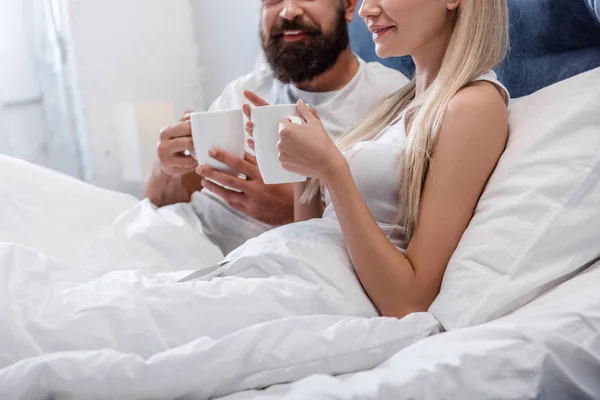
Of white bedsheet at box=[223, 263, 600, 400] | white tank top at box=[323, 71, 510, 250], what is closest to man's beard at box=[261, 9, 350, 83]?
white tank top at box=[323, 71, 510, 250]

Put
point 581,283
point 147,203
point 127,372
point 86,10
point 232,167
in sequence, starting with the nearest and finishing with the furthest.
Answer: point 127,372
point 581,283
point 232,167
point 147,203
point 86,10

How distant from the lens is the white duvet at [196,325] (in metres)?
0.60

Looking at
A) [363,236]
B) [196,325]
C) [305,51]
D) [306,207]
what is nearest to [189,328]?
[196,325]

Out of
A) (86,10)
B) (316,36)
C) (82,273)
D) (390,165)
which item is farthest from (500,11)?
(86,10)

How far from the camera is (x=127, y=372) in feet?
1.96

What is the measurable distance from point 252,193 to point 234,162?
0.17 m

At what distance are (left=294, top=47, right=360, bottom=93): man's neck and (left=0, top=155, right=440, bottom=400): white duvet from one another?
2.05 ft

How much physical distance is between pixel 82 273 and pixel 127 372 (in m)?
0.32

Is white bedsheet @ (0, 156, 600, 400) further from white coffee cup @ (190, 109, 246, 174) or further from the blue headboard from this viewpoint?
the blue headboard

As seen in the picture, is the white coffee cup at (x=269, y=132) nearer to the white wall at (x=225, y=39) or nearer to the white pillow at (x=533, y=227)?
the white pillow at (x=533, y=227)

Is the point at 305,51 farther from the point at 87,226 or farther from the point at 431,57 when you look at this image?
the point at 87,226

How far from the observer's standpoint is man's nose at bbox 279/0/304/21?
1463mm

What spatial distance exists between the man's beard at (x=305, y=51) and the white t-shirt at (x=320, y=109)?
1.9 inches

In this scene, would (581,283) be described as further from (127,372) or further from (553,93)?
(127,372)
